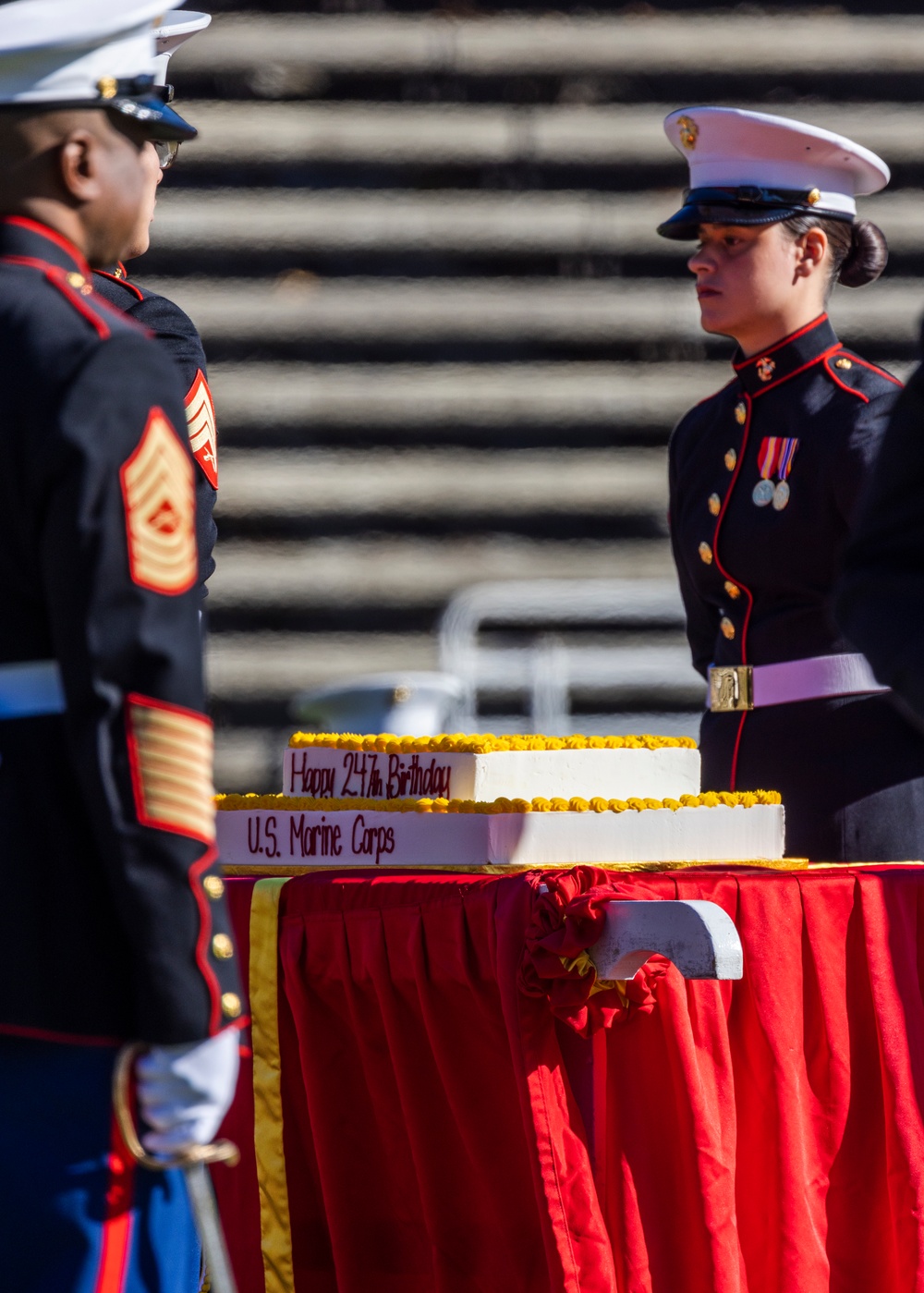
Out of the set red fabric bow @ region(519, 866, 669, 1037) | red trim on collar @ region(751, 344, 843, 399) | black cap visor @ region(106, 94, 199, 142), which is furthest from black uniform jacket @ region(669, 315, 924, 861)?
black cap visor @ region(106, 94, 199, 142)

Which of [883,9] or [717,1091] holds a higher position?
[883,9]

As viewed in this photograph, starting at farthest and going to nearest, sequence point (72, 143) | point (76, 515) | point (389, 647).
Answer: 1. point (389, 647)
2. point (72, 143)
3. point (76, 515)

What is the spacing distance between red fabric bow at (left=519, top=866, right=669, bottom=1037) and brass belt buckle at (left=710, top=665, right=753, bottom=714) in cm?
77

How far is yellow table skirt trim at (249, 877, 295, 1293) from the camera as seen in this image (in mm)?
2424

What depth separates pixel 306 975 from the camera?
2418mm

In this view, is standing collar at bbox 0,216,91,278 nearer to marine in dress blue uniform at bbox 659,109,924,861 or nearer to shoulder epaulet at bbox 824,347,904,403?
marine in dress blue uniform at bbox 659,109,924,861

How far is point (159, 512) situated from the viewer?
149 cm

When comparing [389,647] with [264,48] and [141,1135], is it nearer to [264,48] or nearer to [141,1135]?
[264,48]

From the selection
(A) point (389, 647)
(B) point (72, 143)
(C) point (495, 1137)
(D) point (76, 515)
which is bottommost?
(C) point (495, 1137)

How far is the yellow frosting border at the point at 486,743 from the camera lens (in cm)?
246

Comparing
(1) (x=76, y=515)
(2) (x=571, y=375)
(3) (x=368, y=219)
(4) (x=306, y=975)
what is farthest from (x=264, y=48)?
(1) (x=76, y=515)

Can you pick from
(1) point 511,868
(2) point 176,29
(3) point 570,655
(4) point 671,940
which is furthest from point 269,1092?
(3) point 570,655

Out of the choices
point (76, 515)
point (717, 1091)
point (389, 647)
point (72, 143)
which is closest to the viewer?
point (76, 515)

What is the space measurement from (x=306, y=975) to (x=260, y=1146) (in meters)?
0.25
